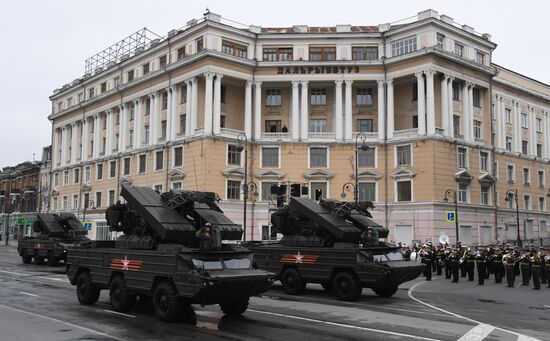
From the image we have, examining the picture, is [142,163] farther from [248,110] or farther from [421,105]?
[421,105]

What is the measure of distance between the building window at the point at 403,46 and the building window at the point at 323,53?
17.5 ft

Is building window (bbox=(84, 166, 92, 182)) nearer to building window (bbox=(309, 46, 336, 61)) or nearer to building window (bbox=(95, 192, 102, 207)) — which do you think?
building window (bbox=(95, 192, 102, 207))

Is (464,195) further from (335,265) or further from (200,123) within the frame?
(335,265)

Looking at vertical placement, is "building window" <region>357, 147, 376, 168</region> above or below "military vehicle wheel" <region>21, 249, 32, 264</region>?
above

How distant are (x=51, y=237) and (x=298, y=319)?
24414mm

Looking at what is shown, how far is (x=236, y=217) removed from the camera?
159 ft

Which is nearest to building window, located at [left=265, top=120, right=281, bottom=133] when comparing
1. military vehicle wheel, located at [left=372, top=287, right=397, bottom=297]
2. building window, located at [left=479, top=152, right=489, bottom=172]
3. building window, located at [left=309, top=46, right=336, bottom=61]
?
building window, located at [left=309, top=46, right=336, bottom=61]

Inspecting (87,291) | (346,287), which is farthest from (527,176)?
(87,291)

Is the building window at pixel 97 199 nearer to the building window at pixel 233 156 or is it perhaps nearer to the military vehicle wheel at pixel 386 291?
the building window at pixel 233 156

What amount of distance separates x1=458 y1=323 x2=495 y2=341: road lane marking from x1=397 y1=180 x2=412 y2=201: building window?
34680mm

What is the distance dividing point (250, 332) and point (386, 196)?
38.4m

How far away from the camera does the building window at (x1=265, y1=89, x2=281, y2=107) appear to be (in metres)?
53.2

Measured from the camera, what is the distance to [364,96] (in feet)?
172

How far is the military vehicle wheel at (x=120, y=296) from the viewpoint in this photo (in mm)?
14727
